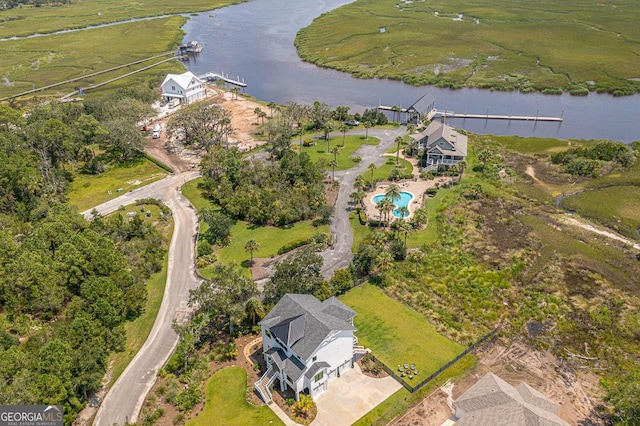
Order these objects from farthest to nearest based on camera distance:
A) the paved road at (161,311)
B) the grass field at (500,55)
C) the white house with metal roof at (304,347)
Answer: the grass field at (500,55)
the paved road at (161,311)
the white house with metal roof at (304,347)

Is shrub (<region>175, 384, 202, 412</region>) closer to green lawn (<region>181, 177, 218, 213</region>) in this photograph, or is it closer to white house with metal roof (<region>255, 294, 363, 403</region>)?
white house with metal roof (<region>255, 294, 363, 403</region>)

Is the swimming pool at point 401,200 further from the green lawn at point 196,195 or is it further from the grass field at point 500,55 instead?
the grass field at point 500,55

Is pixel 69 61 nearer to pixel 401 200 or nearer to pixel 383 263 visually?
pixel 401 200

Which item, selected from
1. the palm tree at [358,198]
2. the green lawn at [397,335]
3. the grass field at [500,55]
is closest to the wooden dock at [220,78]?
the grass field at [500,55]

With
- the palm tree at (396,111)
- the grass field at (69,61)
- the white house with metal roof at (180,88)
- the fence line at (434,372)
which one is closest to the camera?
the fence line at (434,372)

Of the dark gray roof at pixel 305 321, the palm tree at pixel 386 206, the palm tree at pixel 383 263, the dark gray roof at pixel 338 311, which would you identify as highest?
the dark gray roof at pixel 305 321

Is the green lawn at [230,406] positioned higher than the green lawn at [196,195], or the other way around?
the green lawn at [230,406]


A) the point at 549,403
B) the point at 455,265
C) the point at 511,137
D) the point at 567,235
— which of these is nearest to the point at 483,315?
the point at 455,265

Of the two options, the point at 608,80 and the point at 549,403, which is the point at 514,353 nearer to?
the point at 549,403
